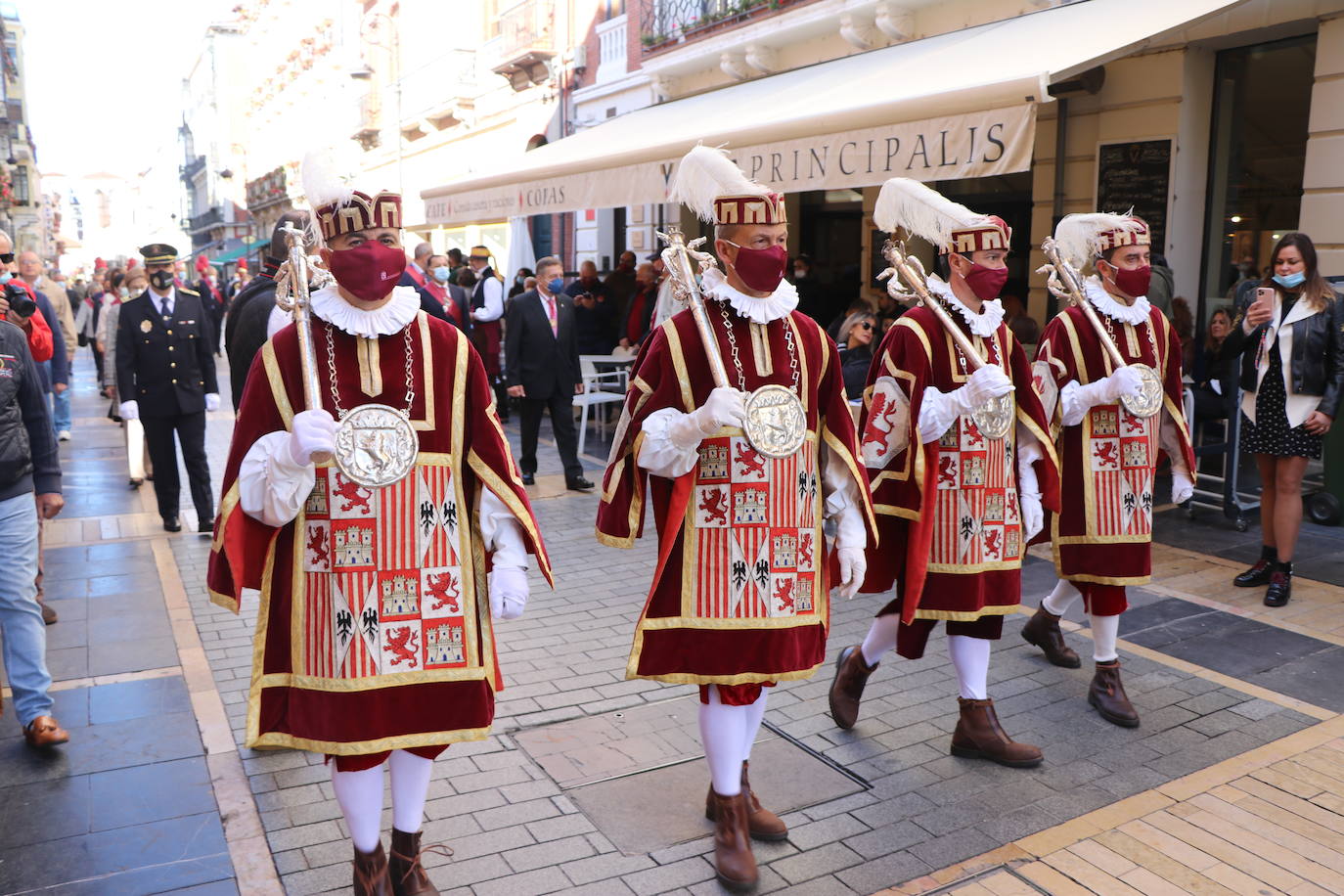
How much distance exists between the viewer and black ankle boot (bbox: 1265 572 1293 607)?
5.77 m

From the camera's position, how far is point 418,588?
2.84 metres

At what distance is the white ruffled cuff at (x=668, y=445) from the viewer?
3.09 meters

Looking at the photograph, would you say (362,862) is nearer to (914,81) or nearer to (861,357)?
(861,357)

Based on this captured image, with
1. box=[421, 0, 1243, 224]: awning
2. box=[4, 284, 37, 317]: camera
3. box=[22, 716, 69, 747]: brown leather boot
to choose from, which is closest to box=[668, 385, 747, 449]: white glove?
box=[22, 716, 69, 747]: brown leather boot

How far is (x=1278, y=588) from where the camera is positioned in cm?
580

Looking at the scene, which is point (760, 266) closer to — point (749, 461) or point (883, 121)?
point (749, 461)

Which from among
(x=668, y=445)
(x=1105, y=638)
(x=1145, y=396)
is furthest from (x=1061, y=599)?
(x=668, y=445)

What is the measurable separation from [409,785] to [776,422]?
1435mm

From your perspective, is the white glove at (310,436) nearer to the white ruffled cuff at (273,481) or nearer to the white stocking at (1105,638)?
the white ruffled cuff at (273,481)

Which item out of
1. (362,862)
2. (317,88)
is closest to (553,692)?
(362,862)

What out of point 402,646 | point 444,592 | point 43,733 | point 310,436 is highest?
point 310,436

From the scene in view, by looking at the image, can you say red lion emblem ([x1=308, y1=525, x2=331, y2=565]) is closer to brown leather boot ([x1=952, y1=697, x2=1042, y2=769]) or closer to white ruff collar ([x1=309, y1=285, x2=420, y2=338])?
white ruff collar ([x1=309, y1=285, x2=420, y2=338])

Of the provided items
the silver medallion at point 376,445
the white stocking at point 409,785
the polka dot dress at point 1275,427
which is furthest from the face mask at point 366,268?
the polka dot dress at point 1275,427

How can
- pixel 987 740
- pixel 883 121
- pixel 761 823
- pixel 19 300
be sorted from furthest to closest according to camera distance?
pixel 883 121 → pixel 19 300 → pixel 987 740 → pixel 761 823
